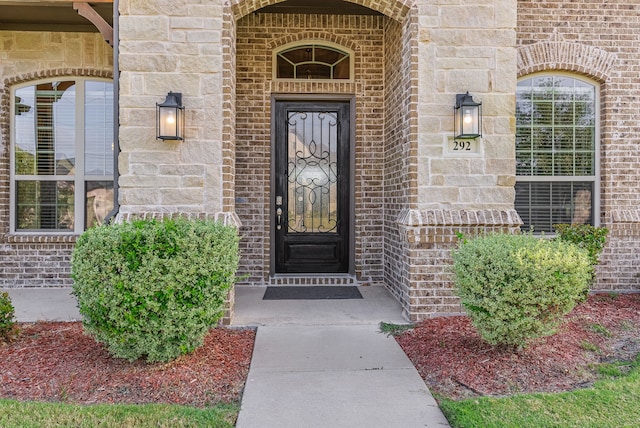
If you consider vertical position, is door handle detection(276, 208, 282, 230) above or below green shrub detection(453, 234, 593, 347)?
above

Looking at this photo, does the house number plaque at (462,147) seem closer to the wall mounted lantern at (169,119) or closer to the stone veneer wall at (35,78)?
the wall mounted lantern at (169,119)

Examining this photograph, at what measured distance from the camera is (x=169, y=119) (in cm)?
404

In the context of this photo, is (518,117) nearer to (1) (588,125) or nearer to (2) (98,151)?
(1) (588,125)

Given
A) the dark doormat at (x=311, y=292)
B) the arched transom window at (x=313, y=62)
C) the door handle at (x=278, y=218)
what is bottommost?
the dark doormat at (x=311, y=292)

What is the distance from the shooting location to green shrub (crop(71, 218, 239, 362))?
9.87 ft

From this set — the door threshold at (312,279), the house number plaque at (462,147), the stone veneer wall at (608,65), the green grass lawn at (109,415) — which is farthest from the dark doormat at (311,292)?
the stone veneer wall at (608,65)

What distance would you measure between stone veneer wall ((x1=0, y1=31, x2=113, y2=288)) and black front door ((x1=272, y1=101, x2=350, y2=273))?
258 centimetres

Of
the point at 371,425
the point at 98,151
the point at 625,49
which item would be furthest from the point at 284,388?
the point at 625,49

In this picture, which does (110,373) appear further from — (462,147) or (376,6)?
(376,6)

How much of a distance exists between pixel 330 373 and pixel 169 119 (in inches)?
106

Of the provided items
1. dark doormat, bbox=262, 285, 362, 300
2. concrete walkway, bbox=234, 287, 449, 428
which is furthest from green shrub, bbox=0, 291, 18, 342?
dark doormat, bbox=262, 285, 362, 300

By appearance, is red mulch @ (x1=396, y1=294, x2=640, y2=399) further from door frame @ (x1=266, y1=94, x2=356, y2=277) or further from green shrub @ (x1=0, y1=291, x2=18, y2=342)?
green shrub @ (x1=0, y1=291, x2=18, y2=342)

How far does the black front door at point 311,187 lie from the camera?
19.2 ft

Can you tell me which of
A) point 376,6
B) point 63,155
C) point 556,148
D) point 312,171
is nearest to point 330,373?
point 312,171
